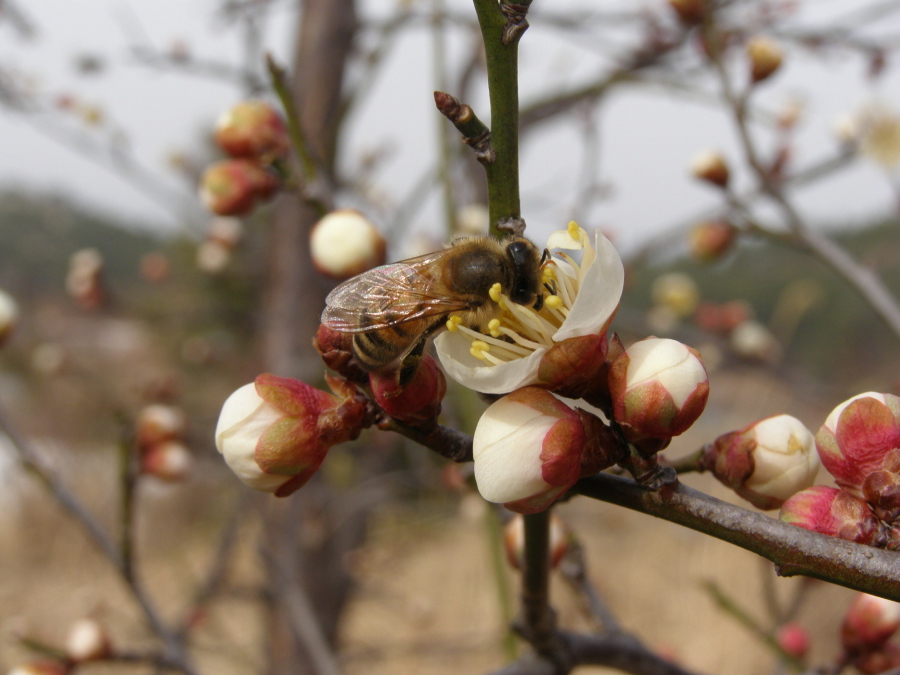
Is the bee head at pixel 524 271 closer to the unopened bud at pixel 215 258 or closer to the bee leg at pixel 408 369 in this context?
the bee leg at pixel 408 369

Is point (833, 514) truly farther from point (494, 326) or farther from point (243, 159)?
point (243, 159)

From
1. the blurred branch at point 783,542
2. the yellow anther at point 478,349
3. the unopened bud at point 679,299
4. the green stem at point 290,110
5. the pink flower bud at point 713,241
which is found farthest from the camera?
the unopened bud at point 679,299

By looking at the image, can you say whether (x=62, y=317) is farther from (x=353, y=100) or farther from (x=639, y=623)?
(x=639, y=623)

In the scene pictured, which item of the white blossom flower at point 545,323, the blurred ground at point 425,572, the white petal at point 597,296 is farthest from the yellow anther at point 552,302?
the blurred ground at point 425,572

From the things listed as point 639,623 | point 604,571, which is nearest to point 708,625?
point 639,623

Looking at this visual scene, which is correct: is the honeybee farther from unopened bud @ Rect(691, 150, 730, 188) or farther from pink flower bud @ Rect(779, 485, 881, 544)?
unopened bud @ Rect(691, 150, 730, 188)
